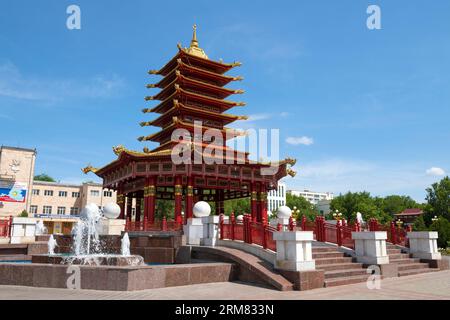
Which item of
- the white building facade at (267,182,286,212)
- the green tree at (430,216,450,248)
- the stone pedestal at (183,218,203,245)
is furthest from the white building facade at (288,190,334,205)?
the stone pedestal at (183,218,203,245)

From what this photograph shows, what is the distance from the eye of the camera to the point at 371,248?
1305 centimetres

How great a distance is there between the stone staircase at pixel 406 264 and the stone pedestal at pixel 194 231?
7.90 meters

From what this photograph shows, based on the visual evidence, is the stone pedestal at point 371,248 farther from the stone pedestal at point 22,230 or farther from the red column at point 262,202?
the stone pedestal at point 22,230

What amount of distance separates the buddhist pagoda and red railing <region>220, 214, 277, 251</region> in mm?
7732

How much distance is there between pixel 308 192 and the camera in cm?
17925

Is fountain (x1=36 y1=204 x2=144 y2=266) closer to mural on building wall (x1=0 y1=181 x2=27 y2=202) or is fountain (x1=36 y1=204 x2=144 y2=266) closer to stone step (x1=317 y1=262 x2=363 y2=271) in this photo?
stone step (x1=317 y1=262 x2=363 y2=271)

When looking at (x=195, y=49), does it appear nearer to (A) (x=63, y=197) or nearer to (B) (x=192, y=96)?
(B) (x=192, y=96)

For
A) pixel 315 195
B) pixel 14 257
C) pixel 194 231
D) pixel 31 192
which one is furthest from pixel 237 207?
pixel 315 195

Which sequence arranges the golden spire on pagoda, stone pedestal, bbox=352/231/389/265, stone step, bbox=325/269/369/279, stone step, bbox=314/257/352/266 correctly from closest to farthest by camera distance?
stone step, bbox=325/269/369/279
stone step, bbox=314/257/352/266
stone pedestal, bbox=352/231/389/265
the golden spire on pagoda

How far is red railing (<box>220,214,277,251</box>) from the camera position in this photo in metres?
11.9

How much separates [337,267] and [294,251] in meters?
2.74
